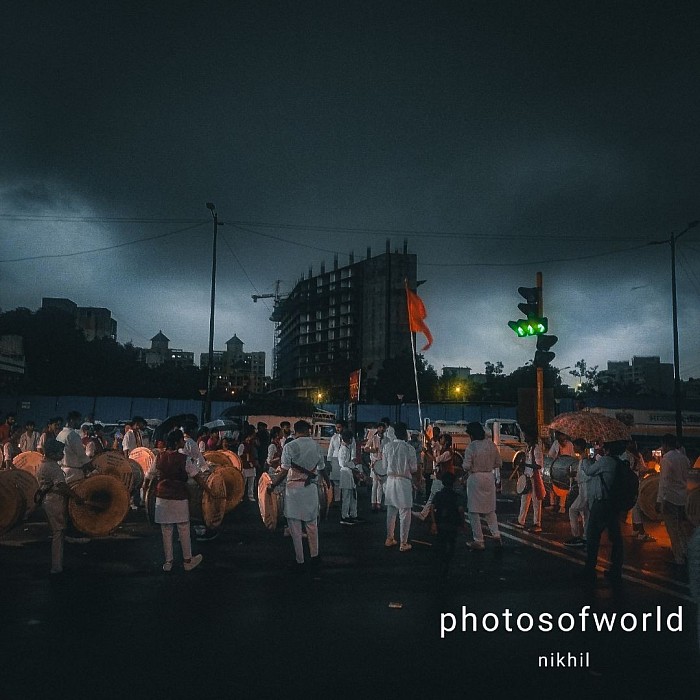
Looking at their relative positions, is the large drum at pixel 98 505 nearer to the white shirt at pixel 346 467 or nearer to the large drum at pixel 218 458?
the large drum at pixel 218 458

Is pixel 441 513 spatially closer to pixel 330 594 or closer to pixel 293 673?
pixel 330 594

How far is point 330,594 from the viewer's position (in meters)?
6.95

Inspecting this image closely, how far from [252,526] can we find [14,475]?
448 cm

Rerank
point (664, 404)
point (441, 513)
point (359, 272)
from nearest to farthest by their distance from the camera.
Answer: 1. point (441, 513)
2. point (664, 404)
3. point (359, 272)

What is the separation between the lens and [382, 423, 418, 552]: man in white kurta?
31.5 ft

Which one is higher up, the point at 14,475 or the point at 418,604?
the point at 14,475

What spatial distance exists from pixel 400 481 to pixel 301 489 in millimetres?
2146

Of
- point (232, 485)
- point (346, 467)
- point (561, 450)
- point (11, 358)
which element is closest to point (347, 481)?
point (346, 467)

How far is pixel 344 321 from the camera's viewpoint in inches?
4572

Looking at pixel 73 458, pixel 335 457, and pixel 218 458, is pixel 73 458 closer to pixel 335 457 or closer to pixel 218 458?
pixel 218 458

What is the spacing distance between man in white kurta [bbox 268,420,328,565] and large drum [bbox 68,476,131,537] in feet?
7.87

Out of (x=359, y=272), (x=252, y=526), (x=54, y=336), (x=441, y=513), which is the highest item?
(x=359, y=272)

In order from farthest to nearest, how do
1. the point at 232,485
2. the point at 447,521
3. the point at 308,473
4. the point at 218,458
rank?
1. the point at 218,458
2. the point at 232,485
3. the point at 308,473
4. the point at 447,521

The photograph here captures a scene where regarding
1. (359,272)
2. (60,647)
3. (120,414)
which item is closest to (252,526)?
(60,647)
